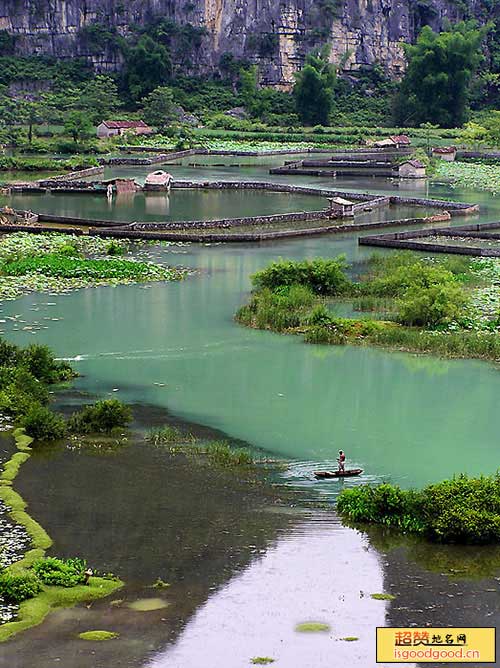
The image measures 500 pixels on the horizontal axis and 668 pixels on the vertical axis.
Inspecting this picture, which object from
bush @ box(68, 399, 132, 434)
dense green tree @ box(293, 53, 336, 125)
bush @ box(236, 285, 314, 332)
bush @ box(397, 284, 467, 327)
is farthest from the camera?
dense green tree @ box(293, 53, 336, 125)

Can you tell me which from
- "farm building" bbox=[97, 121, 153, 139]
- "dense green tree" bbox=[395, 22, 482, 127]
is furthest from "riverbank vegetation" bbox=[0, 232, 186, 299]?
"dense green tree" bbox=[395, 22, 482, 127]

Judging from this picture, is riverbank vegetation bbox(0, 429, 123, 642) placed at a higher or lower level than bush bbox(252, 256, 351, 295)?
lower

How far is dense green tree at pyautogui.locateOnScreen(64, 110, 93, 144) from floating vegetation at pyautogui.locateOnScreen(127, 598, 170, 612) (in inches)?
1973

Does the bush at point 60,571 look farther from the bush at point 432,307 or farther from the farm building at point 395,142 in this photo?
the farm building at point 395,142

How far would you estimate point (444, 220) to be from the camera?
35.4 m

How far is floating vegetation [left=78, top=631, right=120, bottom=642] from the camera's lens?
969cm

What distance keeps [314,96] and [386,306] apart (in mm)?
50847

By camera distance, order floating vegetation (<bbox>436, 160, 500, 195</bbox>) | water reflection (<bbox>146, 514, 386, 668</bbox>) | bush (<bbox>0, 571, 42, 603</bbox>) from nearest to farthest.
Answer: water reflection (<bbox>146, 514, 386, 668</bbox>), bush (<bbox>0, 571, 42, 603</bbox>), floating vegetation (<bbox>436, 160, 500, 195</bbox>)

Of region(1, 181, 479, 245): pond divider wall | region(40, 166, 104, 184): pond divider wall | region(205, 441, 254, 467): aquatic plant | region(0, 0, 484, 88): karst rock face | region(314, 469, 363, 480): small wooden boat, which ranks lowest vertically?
region(314, 469, 363, 480): small wooden boat

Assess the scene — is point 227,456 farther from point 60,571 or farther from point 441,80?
point 441,80

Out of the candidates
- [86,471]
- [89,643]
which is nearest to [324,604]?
[89,643]

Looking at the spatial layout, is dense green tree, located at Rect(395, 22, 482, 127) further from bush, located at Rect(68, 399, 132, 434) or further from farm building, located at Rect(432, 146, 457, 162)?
bush, located at Rect(68, 399, 132, 434)

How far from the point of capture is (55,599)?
10492mm

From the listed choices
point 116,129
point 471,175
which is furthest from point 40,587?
point 116,129
